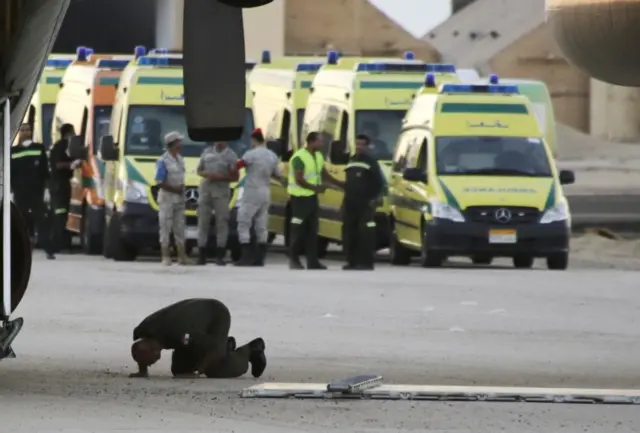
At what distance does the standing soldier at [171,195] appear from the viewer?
2784 centimetres

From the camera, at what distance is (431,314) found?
21.0 meters

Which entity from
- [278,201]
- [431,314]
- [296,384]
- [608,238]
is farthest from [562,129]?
[296,384]

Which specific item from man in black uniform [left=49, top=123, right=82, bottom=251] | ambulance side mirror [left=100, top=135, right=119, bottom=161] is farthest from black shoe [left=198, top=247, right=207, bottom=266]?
man in black uniform [left=49, top=123, right=82, bottom=251]

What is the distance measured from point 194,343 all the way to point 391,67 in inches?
668

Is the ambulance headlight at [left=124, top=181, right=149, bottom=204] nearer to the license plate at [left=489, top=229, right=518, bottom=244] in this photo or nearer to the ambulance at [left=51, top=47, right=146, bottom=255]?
the ambulance at [left=51, top=47, right=146, bottom=255]

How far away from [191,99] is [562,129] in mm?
51162

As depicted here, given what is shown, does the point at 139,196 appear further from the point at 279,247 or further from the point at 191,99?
the point at 191,99

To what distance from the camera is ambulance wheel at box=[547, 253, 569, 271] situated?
28250 mm

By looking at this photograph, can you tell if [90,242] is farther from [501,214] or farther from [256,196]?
[501,214]

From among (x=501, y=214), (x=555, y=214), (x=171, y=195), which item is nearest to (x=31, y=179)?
(x=171, y=195)

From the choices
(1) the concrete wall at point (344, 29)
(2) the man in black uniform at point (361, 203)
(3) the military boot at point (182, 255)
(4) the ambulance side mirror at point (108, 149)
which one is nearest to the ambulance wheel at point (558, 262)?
(2) the man in black uniform at point (361, 203)

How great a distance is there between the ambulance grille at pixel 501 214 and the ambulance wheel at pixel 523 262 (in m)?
1.36

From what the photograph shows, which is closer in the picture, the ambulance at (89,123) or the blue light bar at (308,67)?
the ambulance at (89,123)

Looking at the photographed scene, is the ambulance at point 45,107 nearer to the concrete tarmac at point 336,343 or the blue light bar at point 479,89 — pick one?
the concrete tarmac at point 336,343
